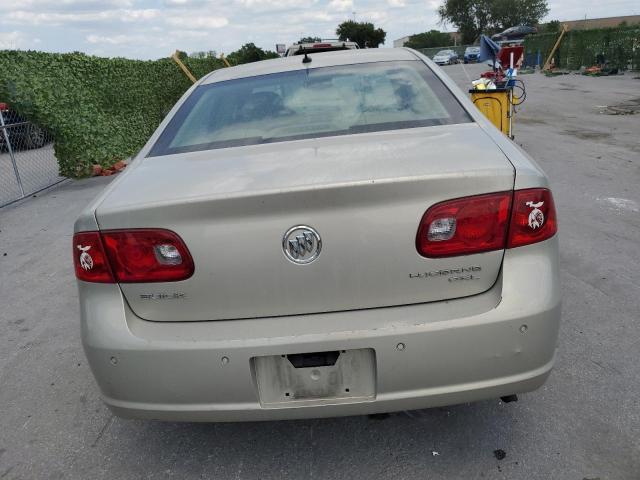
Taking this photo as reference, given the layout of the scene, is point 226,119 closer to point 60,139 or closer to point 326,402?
point 326,402

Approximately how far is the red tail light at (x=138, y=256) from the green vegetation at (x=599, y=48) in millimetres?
28591

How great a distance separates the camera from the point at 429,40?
298 feet

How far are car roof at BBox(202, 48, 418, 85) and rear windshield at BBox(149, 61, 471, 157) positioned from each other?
0.27 ft

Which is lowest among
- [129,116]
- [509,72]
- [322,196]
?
[129,116]

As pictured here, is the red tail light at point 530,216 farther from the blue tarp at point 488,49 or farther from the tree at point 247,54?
the tree at point 247,54

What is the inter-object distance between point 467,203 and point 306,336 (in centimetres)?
73

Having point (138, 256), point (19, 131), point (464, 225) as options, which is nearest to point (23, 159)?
point (19, 131)

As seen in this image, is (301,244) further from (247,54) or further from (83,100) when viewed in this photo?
(247,54)

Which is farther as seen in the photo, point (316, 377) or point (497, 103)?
point (497, 103)

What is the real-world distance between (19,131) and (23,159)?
130cm

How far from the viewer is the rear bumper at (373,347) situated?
1.98m

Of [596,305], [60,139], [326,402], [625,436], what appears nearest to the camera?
[326,402]

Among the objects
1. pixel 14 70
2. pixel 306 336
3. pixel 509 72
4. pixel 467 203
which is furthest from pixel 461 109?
pixel 14 70

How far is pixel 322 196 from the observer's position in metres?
1.94
